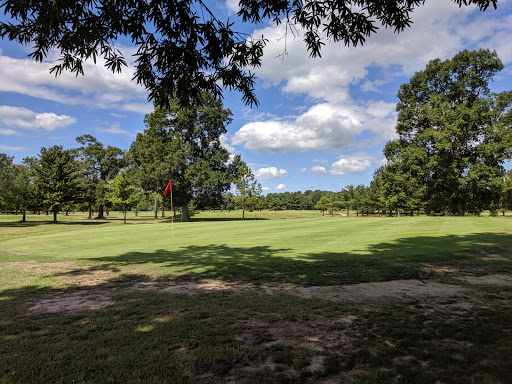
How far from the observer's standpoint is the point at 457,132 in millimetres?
38219

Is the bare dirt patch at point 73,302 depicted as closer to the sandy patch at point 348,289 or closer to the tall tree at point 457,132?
the sandy patch at point 348,289

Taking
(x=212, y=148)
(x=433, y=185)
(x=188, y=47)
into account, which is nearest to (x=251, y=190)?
(x=212, y=148)

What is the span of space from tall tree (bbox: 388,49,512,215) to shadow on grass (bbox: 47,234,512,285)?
30.2 metres

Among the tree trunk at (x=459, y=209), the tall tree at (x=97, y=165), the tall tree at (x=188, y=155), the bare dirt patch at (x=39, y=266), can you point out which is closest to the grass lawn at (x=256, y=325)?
the bare dirt patch at (x=39, y=266)

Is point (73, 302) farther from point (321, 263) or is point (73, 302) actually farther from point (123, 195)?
point (123, 195)

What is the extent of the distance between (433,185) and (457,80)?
54.2ft

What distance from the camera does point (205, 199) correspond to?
1781 inches

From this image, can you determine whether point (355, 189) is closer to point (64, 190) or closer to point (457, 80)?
point (457, 80)

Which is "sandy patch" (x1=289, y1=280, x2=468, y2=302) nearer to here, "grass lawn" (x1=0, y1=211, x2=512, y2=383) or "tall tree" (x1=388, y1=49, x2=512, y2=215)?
"grass lawn" (x1=0, y1=211, x2=512, y2=383)

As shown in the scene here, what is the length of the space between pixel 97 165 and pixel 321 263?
66.2 meters

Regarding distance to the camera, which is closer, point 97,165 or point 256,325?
point 256,325

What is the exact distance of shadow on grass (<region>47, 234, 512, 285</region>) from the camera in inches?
322

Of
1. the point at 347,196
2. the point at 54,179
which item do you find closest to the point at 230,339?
the point at 54,179

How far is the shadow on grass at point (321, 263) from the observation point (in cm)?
819
